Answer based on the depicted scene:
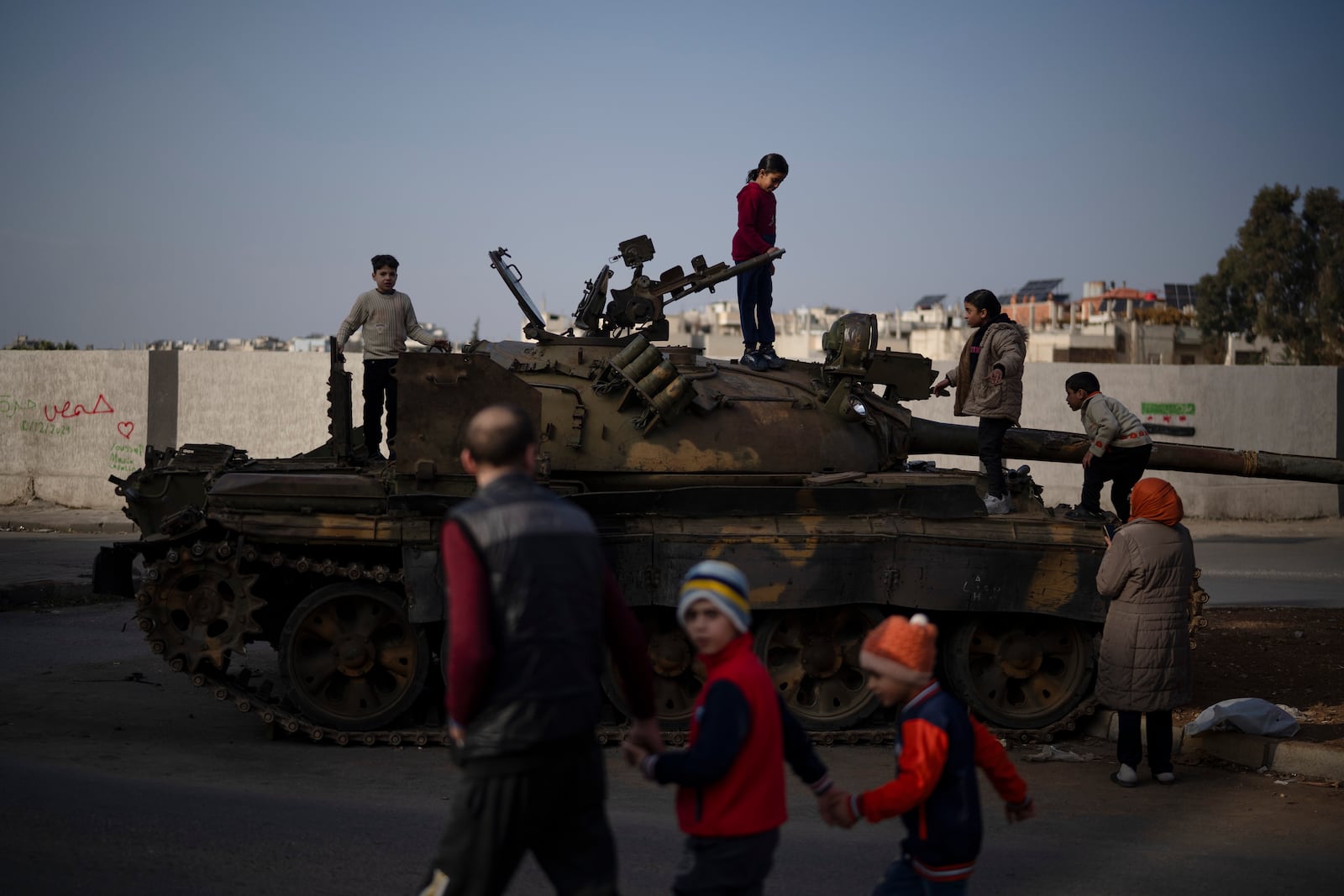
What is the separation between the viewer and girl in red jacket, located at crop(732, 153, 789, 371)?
34.4ft

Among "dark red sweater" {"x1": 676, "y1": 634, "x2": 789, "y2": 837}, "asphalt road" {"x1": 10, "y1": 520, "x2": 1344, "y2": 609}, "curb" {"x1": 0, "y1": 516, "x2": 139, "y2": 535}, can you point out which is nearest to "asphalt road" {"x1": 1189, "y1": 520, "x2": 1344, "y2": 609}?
"asphalt road" {"x1": 10, "y1": 520, "x2": 1344, "y2": 609}

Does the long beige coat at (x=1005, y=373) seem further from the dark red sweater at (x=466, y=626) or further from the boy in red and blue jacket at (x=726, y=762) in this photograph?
the dark red sweater at (x=466, y=626)

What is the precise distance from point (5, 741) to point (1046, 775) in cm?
615

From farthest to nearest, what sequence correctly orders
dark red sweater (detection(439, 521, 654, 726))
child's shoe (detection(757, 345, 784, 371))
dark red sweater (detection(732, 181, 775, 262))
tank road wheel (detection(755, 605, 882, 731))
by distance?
dark red sweater (detection(732, 181, 775, 262)), child's shoe (detection(757, 345, 784, 371)), tank road wheel (detection(755, 605, 882, 731)), dark red sweater (detection(439, 521, 654, 726))

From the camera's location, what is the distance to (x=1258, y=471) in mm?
10562

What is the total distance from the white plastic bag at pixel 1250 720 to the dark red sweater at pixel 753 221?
4.81m

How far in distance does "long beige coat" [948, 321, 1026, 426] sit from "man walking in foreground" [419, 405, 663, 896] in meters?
6.02

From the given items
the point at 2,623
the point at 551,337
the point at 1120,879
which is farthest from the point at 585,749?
the point at 2,623

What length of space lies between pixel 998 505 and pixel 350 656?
450 cm

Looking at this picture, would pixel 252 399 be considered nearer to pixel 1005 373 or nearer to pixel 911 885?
pixel 1005 373

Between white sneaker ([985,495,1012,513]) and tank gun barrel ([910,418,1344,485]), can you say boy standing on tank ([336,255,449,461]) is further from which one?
white sneaker ([985,495,1012,513])

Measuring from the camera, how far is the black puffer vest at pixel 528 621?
361 cm

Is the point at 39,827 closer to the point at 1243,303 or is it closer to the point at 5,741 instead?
the point at 5,741

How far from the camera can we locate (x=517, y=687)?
3.63 meters
